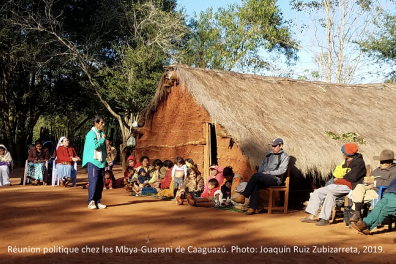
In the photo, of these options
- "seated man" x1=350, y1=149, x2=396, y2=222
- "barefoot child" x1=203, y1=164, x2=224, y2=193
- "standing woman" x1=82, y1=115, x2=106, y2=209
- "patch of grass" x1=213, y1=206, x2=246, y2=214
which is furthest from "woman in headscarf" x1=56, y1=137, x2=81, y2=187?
"seated man" x1=350, y1=149, x2=396, y2=222

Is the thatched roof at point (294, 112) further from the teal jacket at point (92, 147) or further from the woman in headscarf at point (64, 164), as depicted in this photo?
the teal jacket at point (92, 147)

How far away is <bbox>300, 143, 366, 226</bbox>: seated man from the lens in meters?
7.20

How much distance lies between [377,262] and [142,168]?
7.69 m

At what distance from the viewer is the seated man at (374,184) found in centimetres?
661

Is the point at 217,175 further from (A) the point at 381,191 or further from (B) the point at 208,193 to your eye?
(A) the point at 381,191

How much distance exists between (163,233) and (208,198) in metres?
3.25

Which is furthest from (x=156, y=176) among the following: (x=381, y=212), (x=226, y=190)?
(x=381, y=212)

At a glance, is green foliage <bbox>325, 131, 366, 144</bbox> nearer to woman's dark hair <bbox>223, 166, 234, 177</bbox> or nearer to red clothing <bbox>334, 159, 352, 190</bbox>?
woman's dark hair <bbox>223, 166, 234, 177</bbox>

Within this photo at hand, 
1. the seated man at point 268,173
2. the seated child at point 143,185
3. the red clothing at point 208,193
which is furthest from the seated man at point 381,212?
the seated child at point 143,185

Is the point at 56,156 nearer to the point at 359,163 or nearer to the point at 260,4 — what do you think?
the point at 359,163

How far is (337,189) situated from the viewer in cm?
723

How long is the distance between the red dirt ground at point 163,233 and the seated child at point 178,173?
1497 millimetres

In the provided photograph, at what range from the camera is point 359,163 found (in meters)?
7.28

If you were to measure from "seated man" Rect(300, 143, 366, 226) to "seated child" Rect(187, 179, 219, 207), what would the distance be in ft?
7.21
